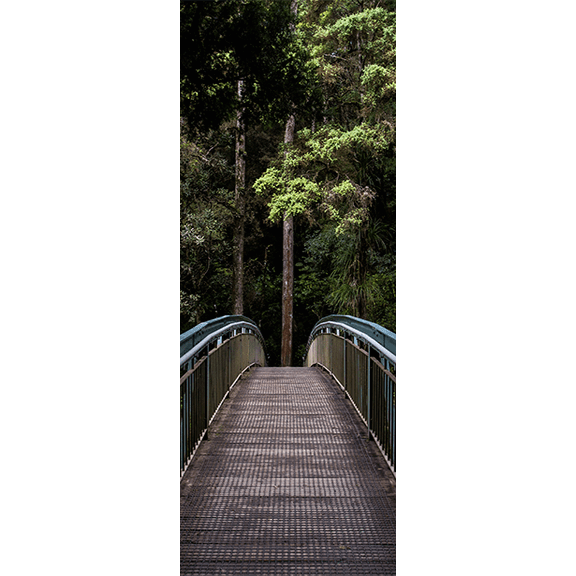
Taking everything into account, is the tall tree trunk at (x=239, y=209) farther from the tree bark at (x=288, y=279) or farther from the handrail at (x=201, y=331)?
the tree bark at (x=288, y=279)

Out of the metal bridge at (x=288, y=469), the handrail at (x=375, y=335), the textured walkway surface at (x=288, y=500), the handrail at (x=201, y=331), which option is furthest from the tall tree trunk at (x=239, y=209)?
the textured walkway surface at (x=288, y=500)

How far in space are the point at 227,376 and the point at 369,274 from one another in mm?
2923

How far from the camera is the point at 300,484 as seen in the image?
12.6ft

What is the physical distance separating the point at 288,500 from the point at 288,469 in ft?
1.90

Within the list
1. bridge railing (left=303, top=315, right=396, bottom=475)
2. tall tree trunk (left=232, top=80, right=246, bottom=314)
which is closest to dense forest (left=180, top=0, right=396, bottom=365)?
tall tree trunk (left=232, top=80, right=246, bottom=314)

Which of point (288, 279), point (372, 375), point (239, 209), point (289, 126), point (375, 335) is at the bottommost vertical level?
point (372, 375)

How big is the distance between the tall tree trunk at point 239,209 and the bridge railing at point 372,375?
56.9 inches

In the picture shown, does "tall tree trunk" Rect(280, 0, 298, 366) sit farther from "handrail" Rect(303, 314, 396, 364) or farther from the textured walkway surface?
the textured walkway surface

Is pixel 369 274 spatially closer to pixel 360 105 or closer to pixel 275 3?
pixel 360 105

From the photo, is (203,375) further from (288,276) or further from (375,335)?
(288,276)

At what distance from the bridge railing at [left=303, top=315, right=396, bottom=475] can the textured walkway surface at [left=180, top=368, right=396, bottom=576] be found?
7.1 inches

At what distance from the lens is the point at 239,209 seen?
17.5ft

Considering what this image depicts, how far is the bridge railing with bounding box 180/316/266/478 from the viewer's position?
3953 mm

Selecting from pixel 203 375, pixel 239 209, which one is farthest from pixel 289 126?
pixel 203 375
